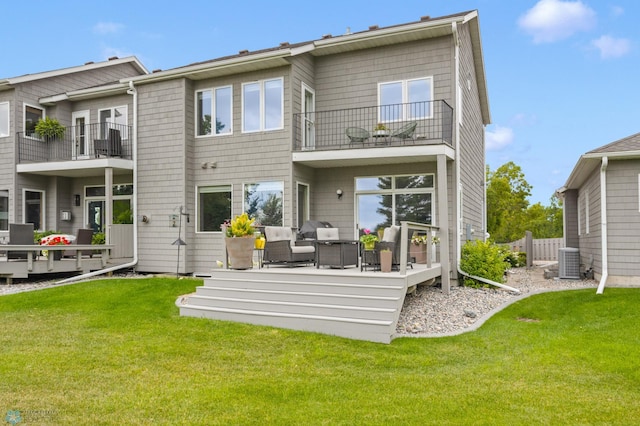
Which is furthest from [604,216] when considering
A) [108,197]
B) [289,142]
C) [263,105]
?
[108,197]

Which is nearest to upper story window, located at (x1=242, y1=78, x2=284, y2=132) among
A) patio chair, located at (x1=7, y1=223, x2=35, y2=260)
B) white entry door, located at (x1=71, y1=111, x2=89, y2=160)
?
patio chair, located at (x1=7, y1=223, x2=35, y2=260)

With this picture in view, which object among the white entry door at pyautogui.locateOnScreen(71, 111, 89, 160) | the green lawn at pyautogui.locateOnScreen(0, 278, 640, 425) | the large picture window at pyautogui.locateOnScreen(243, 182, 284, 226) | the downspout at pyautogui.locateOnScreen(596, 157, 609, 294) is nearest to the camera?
the green lawn at pyautogui.locateOnScreen(0, 278, 640, 425)

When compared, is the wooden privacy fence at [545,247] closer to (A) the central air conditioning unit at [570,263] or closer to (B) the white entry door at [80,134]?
(A) the central air conditioning unit at [570,263]

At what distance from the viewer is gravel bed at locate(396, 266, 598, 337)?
762cm

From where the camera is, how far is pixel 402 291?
7.58m

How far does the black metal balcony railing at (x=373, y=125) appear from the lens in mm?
11812

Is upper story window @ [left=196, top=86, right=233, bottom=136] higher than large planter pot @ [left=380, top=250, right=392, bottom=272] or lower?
higher

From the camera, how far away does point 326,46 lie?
41.7 ft

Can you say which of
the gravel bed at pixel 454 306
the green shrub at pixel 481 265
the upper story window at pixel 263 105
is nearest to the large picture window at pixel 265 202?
the upper story window at pixel 263 105

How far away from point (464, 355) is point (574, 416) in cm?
197

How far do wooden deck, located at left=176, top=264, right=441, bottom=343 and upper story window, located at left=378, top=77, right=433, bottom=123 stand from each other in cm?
463

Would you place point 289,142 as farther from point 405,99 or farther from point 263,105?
point 405,99

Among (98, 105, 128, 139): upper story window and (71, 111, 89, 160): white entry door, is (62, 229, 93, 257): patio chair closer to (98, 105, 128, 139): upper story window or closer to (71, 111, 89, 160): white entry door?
(98, 105, 128, 139): upper story window

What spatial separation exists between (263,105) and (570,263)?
9306mm
